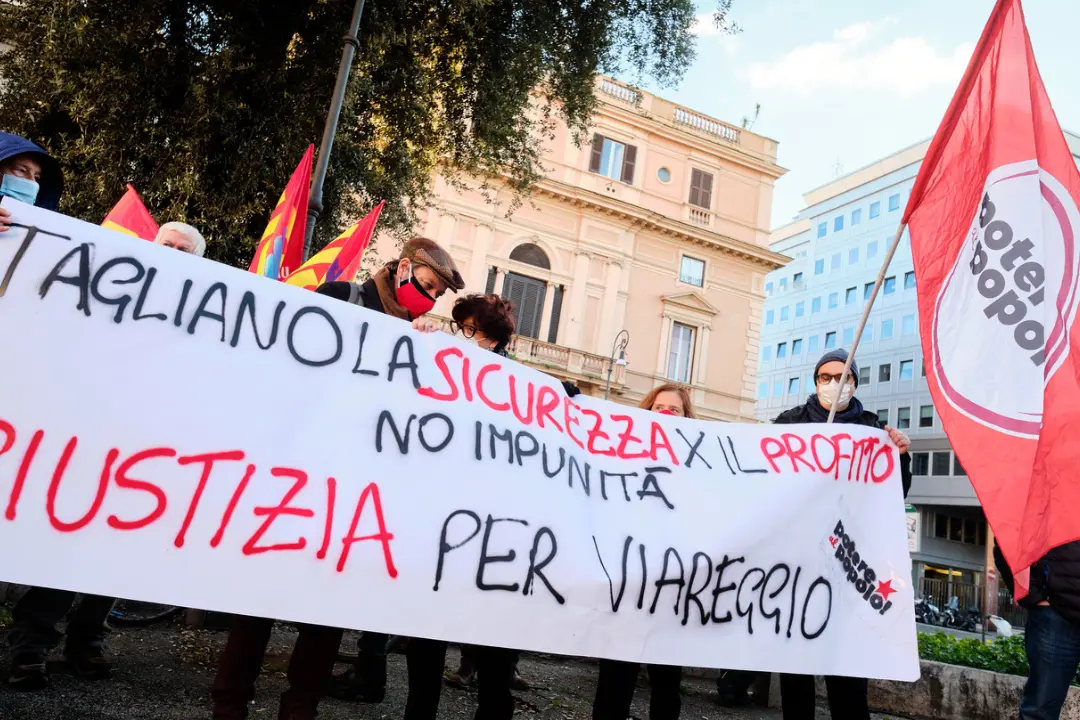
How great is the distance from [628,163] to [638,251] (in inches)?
123

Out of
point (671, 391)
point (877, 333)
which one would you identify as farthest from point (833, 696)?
point (877, 333)

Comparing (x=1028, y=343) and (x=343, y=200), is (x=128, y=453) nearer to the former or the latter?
(x=1028, y=343)

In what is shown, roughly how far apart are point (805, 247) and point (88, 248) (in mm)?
54895

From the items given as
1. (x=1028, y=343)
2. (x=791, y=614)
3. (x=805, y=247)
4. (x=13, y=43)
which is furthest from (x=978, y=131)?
(x=805, y=247)

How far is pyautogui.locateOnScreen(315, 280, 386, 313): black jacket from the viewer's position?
3117 millimetres

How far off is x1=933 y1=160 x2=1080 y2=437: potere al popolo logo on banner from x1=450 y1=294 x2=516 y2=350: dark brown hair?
1.70m

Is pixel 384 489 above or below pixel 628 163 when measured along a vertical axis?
below

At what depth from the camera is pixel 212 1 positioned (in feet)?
26.9

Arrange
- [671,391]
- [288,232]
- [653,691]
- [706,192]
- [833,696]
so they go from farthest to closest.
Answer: [706,192]
[288,232]
[671,391]
[833,696]
[653,691]

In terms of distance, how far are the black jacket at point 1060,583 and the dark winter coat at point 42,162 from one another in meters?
3.89

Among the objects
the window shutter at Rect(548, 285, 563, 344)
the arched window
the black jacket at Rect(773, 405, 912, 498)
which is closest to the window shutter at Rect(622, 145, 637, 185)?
the arched window

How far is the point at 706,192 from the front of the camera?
28.3 meters

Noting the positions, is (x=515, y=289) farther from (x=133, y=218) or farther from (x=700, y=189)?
(x=133, y=218)

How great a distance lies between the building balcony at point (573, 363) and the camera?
2433cm
